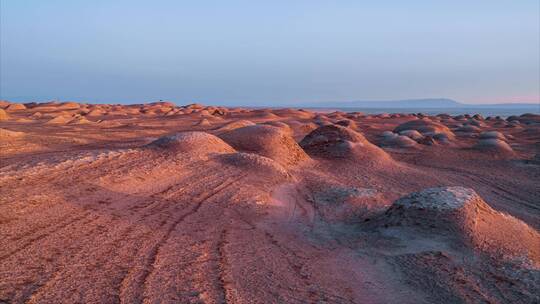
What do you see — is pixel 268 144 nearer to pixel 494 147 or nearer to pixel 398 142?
pixel 398 142

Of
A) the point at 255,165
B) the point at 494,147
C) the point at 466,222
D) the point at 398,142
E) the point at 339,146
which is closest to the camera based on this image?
the point at 466,222

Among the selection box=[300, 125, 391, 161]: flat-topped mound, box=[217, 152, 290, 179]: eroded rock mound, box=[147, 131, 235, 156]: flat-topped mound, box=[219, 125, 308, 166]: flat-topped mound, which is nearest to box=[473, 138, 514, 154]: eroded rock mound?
box=[300, 125, 391, 161]: flat-topped mound

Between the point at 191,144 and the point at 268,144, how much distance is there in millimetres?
2994

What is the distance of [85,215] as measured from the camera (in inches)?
247

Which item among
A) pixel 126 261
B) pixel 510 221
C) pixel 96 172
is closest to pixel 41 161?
pixel 96 172

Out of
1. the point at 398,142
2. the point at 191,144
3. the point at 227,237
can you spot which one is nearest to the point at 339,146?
the point at 191,144

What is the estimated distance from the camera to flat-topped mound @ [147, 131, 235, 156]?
10758 millimetres

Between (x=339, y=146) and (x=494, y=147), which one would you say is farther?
(x=494, y=147)

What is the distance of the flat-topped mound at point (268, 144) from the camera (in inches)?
515

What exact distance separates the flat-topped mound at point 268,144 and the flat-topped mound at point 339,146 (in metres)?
1.60

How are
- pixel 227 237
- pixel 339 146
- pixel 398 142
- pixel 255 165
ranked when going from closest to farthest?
pixel 227 237
pixel 255 165
pixel 339 146
pixel 398 142

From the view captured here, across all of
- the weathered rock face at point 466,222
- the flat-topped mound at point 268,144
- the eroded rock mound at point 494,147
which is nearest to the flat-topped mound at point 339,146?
the flat-topped mound at point 268,144

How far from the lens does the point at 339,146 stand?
15.4 m

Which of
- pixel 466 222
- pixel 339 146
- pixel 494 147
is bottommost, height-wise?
pixel 494 147
